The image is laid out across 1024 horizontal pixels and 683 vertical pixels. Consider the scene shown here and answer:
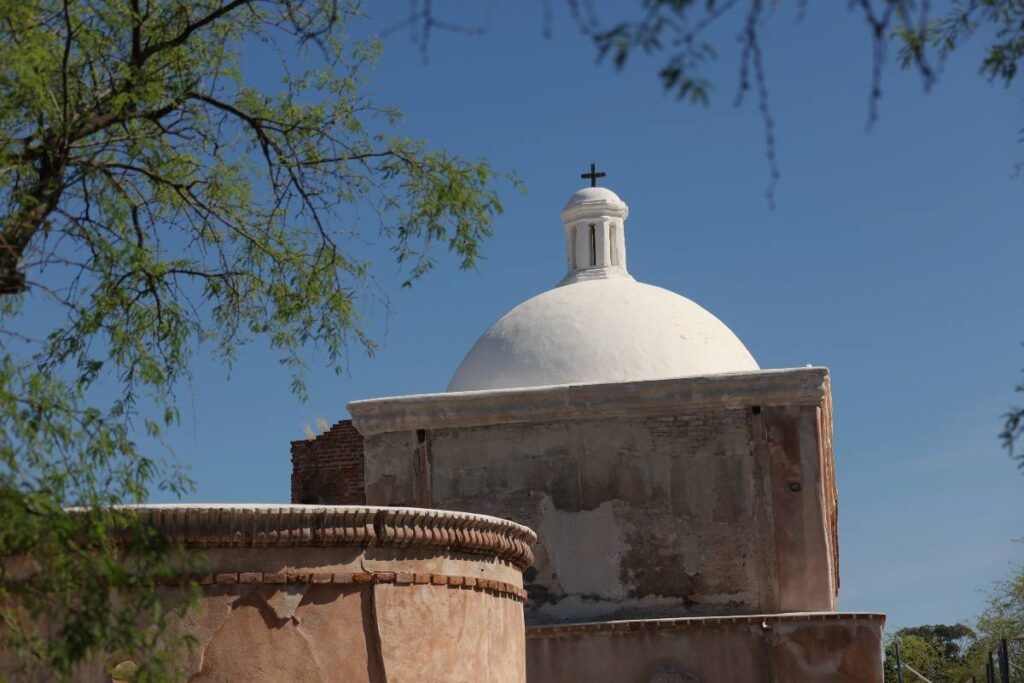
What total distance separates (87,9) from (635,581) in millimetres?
8787

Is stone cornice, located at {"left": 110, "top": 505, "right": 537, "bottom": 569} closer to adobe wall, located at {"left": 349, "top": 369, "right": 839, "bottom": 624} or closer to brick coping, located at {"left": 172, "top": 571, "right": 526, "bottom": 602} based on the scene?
brick coping, located at {"left": 172, "top": 571, "right": 526, "bottom": 602}

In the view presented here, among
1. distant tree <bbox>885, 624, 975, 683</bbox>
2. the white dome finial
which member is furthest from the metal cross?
distant tree <bbox>885, 624, 975, 683</bbox>

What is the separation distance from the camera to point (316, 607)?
29.7 ft

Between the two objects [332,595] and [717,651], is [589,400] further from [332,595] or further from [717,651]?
[332,595]

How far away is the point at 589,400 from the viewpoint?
14.7 m

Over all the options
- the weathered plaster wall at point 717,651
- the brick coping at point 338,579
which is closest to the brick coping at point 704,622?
the weathered plaster wall at point 717,651

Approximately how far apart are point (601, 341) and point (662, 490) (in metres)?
1.88

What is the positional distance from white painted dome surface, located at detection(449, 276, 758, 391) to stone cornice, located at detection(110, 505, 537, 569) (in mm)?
5511

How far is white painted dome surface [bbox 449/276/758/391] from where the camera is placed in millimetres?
15359

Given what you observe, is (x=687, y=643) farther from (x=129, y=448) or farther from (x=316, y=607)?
(x=129, y=448)

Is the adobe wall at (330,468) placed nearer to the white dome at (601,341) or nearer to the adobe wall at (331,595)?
the white dome at (601,341)

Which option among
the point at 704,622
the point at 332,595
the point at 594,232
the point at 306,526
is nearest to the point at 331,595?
the point at 332,595

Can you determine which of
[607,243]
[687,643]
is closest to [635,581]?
[687,643]

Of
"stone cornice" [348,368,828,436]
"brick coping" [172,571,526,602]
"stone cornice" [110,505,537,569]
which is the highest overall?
"stone cornice" [348,368,828,436]
